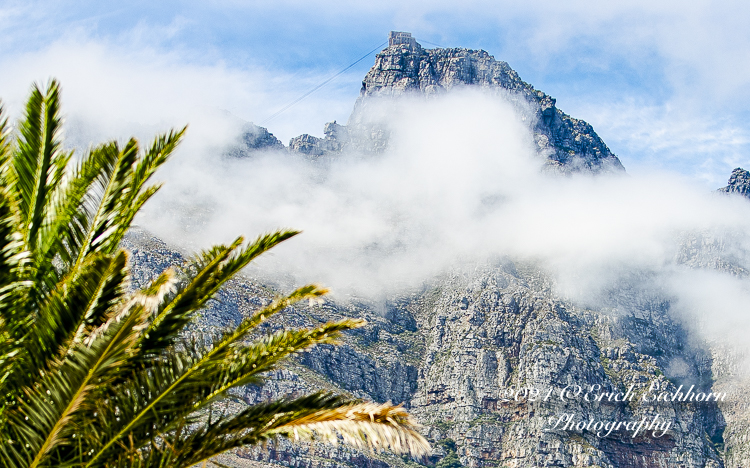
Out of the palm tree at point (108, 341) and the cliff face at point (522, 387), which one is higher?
the cliff face at point (522, 387)

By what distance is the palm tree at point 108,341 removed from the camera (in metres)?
7.62

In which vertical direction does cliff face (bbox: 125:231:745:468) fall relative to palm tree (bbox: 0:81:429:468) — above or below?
above

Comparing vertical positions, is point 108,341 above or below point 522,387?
below

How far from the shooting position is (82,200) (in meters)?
9.26

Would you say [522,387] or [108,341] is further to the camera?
[522,387]

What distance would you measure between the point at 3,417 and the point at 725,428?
218m

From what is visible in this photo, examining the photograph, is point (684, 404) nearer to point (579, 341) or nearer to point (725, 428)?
point (725, 428)

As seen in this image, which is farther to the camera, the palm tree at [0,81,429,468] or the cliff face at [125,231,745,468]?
the cliff face at [125,231,745,468]

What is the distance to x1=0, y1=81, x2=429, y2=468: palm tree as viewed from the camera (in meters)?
7.62

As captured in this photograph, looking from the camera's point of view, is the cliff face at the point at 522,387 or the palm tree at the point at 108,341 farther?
the cliff face at the point at 522,387

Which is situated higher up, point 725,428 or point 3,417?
point 725,428

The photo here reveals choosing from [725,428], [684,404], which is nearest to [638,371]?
[684,404]

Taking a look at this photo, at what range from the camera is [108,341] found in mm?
6957

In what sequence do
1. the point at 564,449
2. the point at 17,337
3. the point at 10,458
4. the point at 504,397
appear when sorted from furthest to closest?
the point at 504,397 → the point at 564,449 → the point at 17,337 → the point at 10,458
